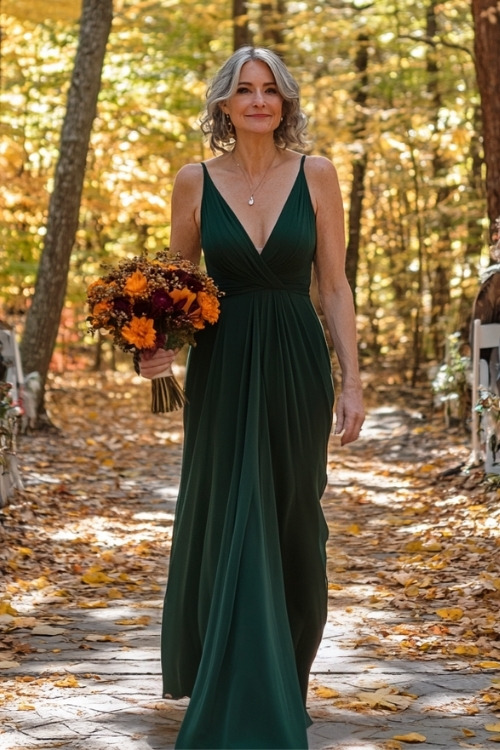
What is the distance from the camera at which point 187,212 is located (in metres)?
3.90

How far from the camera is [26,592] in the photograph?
5793 millimetres

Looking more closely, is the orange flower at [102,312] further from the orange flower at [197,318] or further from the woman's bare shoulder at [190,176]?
the woman's bare shoulder at [190,176]

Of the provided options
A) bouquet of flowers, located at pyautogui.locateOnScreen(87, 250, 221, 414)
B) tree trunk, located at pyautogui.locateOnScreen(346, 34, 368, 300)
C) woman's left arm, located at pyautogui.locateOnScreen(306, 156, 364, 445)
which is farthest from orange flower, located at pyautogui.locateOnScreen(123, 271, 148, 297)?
tree trunk, located at pyautogui.locateOnScreen(346, 34, 368, 300)

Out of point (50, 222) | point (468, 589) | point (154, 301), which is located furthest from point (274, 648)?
point (50, 222)

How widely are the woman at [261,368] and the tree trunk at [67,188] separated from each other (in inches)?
300

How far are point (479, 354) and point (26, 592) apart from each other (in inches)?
151

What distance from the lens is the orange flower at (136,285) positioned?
3.56 metres

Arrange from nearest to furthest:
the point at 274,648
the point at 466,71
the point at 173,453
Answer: the point at 274,648
the point at 173,453
the point at 466,71

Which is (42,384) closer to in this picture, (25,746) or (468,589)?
(468,589)

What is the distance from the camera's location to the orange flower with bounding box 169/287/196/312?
11.6 ft

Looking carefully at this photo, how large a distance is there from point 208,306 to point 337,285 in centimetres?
51

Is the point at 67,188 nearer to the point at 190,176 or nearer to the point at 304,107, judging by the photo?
the point at 304,107

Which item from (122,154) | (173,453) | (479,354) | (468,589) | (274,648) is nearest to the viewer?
(274,648)

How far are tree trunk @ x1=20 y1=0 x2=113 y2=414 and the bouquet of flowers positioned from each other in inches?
310
